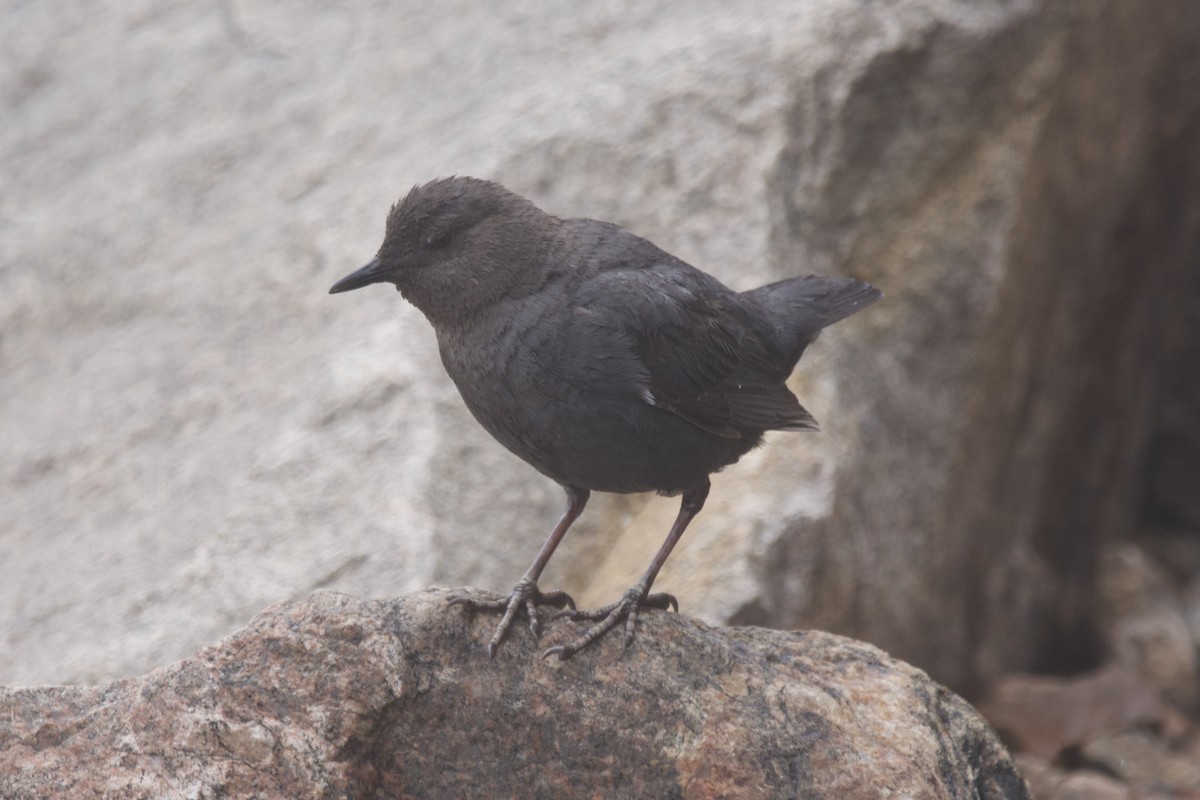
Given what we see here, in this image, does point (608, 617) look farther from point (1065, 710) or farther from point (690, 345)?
point (1065, 710)

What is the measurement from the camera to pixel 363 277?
4.26 meters

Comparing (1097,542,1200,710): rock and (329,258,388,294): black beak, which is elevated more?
(329,258,388,294): black beak

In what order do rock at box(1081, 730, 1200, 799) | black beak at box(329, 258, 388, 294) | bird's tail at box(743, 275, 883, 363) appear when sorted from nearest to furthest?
1. black beak at box(329, 258, 388, 294)
2. bird's tail at box(743, 275, 883, 363)
3. rock at box(1081, 730, 1200, 799)

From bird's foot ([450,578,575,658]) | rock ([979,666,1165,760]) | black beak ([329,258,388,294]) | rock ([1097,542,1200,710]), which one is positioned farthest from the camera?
rock ([1097,542,1200,710])

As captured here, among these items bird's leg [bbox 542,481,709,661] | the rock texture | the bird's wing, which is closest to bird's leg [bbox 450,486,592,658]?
bird's leg [bbox 542,481,709,661]

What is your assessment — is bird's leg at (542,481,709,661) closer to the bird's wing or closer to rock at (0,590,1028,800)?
rock at (0,590,1028,800)

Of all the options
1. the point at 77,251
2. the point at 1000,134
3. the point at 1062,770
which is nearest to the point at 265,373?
the point at 77,251

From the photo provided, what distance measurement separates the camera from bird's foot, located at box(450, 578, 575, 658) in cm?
360

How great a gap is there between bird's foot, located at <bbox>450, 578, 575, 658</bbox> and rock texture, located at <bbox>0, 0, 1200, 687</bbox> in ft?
3.89

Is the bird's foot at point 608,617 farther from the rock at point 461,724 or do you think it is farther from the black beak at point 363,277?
the black beak at point 363,277

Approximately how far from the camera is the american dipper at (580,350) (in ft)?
13.1

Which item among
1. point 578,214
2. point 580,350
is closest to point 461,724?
point 580,350

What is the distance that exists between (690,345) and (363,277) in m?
1.09

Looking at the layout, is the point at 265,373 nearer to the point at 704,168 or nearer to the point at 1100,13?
the point at 704,168
